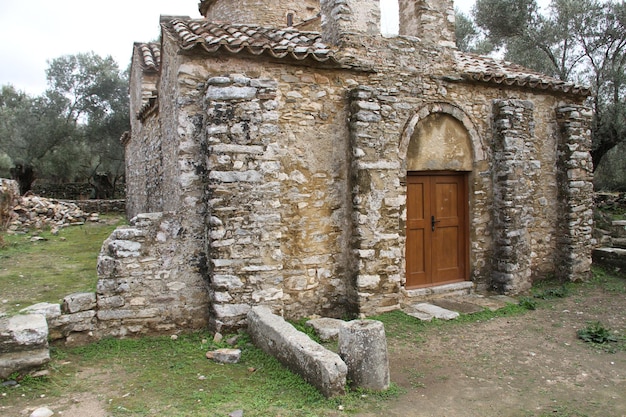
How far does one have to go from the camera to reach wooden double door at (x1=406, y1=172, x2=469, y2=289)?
7.92 metres

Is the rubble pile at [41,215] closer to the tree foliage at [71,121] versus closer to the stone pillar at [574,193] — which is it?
the tree foliage at [71,121]

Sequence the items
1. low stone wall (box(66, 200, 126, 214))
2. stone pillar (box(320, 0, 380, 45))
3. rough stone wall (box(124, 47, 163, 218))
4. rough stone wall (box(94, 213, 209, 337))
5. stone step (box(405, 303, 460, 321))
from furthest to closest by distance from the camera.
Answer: low stone wall (box(66, 200, 126, 214)), rough stone wall (box(124, 47, 163, 218)), stone pillar (box(320, 0, 380, 45)), stone step (box(405, 303, 460, 321)), rough stone wall (box(94, 213, 209, 337))

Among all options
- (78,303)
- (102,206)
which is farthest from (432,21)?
(102,206)

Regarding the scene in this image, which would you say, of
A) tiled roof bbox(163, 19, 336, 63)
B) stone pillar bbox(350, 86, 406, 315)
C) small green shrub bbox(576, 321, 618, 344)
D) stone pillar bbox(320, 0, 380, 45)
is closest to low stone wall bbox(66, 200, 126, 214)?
tiled roof bbox(163, 19, 336, 63)

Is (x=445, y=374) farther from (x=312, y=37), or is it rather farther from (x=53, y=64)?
(x=53, y=64)

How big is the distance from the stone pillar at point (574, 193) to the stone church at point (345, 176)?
33 millimetres

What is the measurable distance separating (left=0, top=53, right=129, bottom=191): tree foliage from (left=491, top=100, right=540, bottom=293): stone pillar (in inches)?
973

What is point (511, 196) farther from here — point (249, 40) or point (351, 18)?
point (249, 40)

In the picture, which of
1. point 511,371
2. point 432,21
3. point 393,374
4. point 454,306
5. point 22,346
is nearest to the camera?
point 22,346

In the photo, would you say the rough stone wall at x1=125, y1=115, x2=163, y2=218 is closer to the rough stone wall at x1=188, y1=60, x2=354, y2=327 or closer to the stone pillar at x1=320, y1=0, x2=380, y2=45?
the rough stone wall at x1=188, y1=60, x2=354, y2=327

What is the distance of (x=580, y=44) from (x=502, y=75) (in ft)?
39.0

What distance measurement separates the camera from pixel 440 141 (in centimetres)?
791

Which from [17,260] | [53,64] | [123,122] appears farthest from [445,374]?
[53,64]

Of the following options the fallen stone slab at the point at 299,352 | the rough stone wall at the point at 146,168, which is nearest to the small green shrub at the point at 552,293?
the fallen stone slab at the point at 299,352
